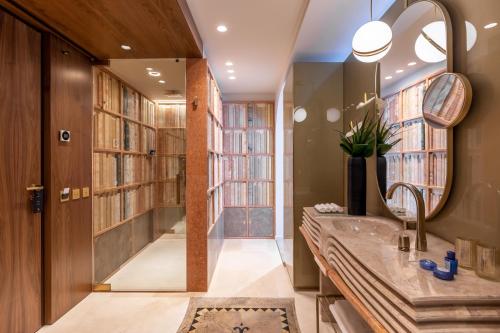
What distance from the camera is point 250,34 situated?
8.07 ft

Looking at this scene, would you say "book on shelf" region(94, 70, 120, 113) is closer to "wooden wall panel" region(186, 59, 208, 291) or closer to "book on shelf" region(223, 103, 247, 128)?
"wooden wall panel" region(186, 59, 208, 291)

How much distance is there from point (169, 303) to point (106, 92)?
226cm

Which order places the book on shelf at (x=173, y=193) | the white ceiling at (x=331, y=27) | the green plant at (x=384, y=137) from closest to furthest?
the green plant at (x=384, y=137)
the white ceiling at (x=331, y=27)
the book on shelf at (x=173, y=193)

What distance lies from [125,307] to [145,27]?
8.03 feet

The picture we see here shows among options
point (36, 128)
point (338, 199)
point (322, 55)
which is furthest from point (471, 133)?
point (36, 128)

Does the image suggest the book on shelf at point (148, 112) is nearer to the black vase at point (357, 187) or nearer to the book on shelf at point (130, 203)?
the book on shelf at point (130, 203)

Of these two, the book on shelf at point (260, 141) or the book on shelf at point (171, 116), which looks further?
the book on shelf at point (260, 141)

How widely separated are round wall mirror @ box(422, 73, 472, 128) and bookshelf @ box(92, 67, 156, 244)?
8.29ft

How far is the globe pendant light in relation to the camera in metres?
1.54

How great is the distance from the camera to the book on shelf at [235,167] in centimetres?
445

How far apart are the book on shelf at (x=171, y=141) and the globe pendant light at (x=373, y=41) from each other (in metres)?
1.80

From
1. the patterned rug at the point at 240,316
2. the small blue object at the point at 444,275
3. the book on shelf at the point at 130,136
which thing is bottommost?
the patterned rug at the point at 240,316

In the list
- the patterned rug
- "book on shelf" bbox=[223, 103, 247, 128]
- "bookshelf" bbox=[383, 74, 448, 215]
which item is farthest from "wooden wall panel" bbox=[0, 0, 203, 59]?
the patterned rug

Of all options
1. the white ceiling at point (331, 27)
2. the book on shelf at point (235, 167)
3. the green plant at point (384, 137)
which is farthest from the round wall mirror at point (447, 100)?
the book on shelf at point (235, 167)
